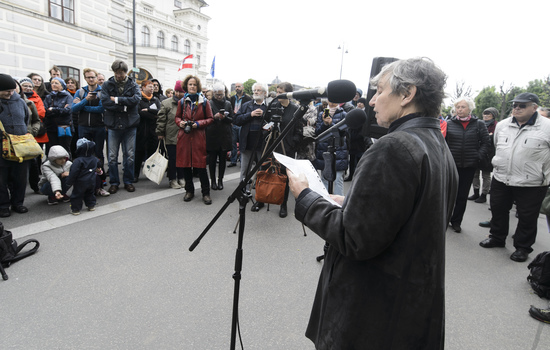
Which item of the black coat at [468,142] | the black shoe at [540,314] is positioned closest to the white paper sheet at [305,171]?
the black shoe at [540,314]

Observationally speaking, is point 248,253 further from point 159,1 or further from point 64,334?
point 159,1

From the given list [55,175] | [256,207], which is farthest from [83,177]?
[256,207]

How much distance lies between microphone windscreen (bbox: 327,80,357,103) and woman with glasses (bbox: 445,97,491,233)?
4037 mm

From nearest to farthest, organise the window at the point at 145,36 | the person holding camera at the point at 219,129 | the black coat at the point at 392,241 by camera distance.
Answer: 1. the black coat at the point at 392,241
2. the person holding camera at the point at 219,129
3. the window at the point at 145,36

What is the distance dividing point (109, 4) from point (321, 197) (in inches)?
737

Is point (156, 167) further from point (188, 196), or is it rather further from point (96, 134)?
point (96, 134)

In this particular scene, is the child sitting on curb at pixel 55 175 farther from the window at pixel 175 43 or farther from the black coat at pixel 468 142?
the window at pixel 175 43

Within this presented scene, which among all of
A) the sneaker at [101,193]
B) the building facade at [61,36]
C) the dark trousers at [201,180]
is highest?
the building facade at [61,36]

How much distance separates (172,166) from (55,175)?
6.69 feet

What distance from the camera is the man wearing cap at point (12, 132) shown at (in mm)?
4273

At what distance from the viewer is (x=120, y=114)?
5613 millimetres

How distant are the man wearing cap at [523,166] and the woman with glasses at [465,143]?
50cm

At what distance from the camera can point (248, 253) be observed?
3752 mm

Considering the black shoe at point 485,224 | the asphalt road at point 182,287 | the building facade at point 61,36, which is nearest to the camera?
the asphalt road at point 182,287
